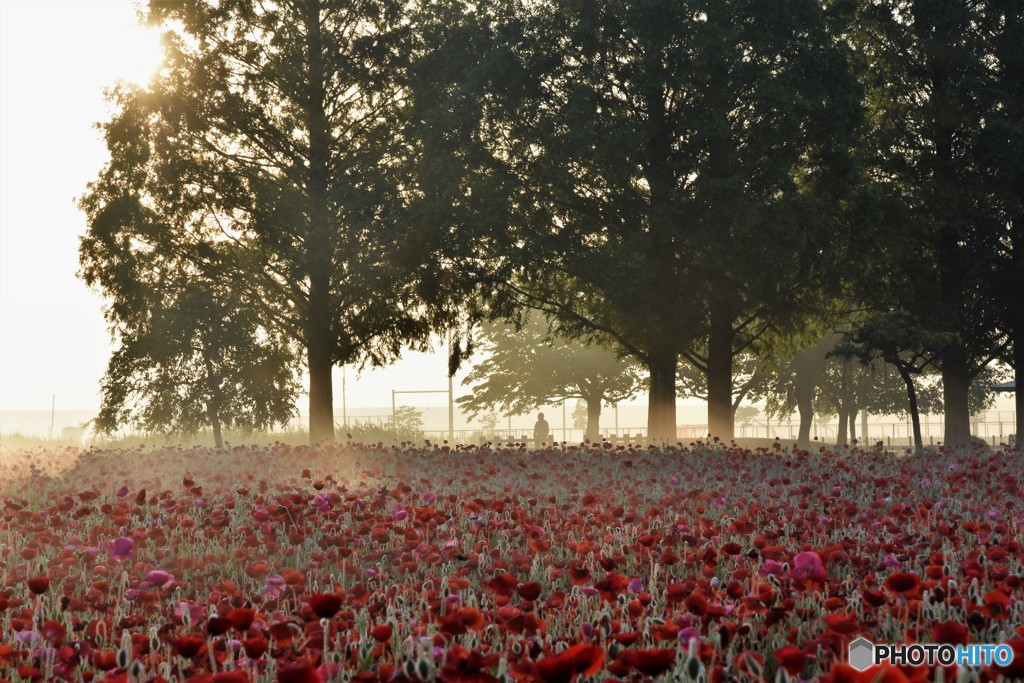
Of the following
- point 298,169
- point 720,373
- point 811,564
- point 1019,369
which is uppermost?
point 298,169

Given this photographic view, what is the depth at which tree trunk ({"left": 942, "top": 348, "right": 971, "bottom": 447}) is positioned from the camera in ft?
85.6

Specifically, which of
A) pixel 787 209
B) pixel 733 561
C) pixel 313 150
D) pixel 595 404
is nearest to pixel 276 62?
pixel 313 150

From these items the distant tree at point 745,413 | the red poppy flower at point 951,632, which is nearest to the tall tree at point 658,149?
the red poppy flower at point 951,632

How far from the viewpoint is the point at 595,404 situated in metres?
51.9

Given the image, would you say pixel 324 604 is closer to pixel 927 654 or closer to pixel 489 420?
pixel 927 654

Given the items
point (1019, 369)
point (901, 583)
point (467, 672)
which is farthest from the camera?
point (1019, 369)

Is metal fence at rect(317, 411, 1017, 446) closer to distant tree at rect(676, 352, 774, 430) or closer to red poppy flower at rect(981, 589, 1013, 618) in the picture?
distant tree at rect(676, 352, 774, 430)

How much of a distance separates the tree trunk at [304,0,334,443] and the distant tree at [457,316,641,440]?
26686 mm

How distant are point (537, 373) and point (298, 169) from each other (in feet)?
92.0

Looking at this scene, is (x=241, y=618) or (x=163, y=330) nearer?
(x=241, y=618)

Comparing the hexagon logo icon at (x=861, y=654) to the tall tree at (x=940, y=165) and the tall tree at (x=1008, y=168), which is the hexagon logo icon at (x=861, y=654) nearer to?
the tall tree at (x=940, y=165)

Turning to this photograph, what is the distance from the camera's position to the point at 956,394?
26391mm

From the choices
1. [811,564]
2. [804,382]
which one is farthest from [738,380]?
[811,564]

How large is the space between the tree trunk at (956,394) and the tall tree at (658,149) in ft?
19.6
